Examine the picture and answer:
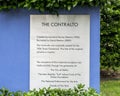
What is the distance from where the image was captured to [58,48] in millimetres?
5703

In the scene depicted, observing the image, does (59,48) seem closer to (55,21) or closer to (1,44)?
(55,21)

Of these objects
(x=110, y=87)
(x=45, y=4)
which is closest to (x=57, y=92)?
(x=45, y=4)

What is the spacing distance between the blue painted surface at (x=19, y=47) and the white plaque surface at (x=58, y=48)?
0.07 m

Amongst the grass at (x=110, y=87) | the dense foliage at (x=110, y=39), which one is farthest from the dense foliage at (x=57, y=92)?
the dense foliage at (x=110, y=39)

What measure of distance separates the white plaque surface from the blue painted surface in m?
0.07

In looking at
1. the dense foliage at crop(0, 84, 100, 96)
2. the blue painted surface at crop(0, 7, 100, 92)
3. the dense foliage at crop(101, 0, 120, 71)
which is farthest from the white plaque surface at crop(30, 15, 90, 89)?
the dense foliage at crop(101, 0, 120, 71)

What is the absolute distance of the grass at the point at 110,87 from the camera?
9844 millimetres

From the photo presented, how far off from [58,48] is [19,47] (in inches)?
20.5

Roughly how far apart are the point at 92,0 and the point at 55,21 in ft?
1.85

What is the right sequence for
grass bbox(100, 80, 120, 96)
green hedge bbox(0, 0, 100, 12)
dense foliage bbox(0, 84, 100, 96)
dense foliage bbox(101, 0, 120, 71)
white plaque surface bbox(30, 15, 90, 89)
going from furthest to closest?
dense foliage bbox(101, 0, 120, 71), grass bbox(100, 80, 120, 96), white plaque surface bbox(30, 15, 90, 89), green hedge bbox(0, 0, 100, 12), dense foliage bbox(0, 84, 100, 96)

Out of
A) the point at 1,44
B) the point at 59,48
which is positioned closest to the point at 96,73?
the point at 59,48

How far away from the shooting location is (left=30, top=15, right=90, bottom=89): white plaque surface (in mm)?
5703

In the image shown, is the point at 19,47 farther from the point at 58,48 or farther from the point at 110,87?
the point at 110,87

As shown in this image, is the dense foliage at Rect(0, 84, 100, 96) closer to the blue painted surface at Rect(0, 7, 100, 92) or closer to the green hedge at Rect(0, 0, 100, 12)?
the blue painted surface at Rect(0, 7, 100, 92)
